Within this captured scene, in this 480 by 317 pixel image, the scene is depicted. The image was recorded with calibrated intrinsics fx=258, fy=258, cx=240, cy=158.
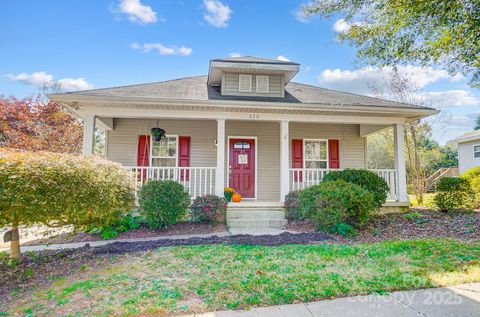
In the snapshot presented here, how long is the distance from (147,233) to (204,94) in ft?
14.2

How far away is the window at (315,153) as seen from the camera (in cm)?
958

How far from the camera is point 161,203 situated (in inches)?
231

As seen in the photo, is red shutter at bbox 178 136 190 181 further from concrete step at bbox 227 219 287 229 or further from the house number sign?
concrete step at bbox 227 219 287 229

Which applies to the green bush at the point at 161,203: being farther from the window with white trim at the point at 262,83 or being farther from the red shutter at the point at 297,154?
the red shutter at the point at 297,154

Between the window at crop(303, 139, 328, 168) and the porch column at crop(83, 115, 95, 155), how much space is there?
6.89 meters

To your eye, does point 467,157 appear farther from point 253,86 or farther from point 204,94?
point 204,94

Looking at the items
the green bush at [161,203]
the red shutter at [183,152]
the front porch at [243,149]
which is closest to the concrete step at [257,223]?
the green bush at [161,203]

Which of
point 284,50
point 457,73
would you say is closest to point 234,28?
point 284,50

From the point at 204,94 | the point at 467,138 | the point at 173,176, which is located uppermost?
Answer: the point at 467,138

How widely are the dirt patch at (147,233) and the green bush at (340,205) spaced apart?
2294mm

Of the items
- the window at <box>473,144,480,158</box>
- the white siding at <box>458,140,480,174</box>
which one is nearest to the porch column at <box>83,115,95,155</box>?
the white siding at <box>458,140,480,174</box>

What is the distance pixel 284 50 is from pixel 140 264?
1044 centimetres

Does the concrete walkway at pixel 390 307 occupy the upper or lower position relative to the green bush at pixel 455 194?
lower

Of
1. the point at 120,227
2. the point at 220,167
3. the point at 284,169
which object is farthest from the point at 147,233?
the point at 284,169
